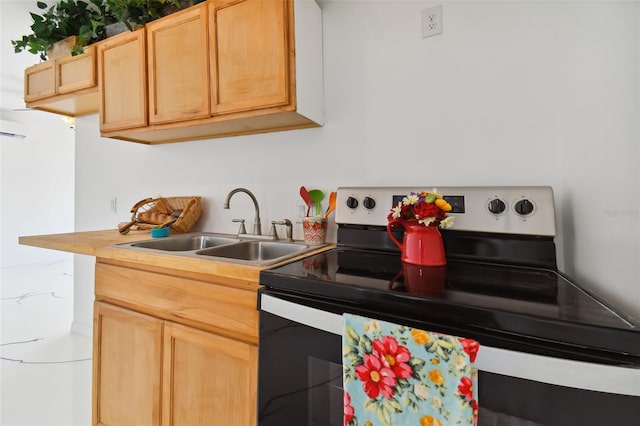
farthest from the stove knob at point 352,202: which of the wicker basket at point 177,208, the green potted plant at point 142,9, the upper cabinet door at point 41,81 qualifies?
the upper cabinet door at point 41,81

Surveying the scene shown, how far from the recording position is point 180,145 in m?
1.89

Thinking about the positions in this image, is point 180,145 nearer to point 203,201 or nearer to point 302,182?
point 203,201

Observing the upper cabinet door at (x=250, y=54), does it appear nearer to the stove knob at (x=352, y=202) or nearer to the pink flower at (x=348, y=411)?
the stove knob at (x=352, y=202)

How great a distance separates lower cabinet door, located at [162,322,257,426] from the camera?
94 centimetres

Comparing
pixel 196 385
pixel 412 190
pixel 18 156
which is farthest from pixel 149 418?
pixel 18 156

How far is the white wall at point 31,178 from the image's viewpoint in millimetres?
3910

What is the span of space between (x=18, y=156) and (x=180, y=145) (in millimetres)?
3853

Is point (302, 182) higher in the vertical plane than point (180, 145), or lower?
lower

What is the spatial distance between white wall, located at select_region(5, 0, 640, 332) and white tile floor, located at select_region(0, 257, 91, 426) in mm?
1191

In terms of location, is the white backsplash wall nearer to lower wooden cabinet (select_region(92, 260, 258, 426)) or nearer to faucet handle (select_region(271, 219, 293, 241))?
faucet handle (select_region(271, 219, 293, 241))

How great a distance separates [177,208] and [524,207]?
68.5 inches

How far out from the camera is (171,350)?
42.4 inches

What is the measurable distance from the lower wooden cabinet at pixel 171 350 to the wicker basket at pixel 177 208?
445mm

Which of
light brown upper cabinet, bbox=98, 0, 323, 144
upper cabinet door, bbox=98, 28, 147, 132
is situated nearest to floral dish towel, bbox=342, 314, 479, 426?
light brown upper cabinet, bbox=98, 0, 323, 144
